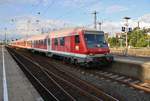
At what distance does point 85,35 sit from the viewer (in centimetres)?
2319

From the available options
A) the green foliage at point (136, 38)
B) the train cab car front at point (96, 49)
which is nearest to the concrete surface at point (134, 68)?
the train cab car front at point (96, 49)

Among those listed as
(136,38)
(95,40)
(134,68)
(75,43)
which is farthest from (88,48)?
(136,38)

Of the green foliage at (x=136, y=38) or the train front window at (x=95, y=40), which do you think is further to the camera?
the green foliage at (x=136, y=38)

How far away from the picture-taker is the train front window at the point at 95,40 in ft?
75.5

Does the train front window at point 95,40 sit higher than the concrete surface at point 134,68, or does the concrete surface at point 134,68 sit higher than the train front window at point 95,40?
the train front window at point 95,40

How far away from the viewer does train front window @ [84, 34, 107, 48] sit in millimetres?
23000

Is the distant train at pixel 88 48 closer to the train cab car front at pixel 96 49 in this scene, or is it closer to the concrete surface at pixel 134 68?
the train cab car front at pixel 96 49

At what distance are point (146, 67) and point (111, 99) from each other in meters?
5.47

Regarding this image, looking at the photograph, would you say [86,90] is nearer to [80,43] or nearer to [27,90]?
[27,90]

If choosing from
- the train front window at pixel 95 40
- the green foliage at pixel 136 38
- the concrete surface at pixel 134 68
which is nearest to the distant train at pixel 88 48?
the train front window at pixel 95 40

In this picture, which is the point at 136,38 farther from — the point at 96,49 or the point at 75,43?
the point at 96,49

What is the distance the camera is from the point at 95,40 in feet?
76.9

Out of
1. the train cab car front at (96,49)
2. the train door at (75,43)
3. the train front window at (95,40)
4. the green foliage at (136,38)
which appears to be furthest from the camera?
the green foliage at (136,38)

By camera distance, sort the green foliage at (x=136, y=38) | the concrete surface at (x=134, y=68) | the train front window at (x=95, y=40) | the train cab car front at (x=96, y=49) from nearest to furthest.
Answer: the concrete surface at (x=134, y=68) → the train cab car front at (x=96, y=49) → the train front window at (x=95, y=40) → the green foliage at (x=136, y=38)
